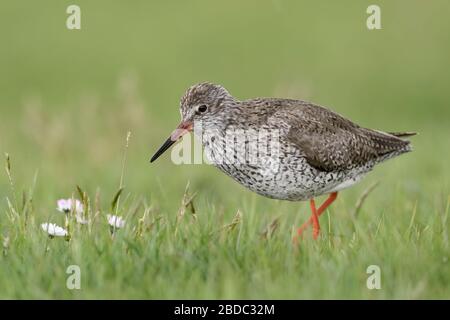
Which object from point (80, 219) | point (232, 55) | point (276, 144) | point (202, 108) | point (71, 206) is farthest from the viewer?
point (232, 55)

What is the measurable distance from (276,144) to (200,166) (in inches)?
214

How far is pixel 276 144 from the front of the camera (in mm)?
6344

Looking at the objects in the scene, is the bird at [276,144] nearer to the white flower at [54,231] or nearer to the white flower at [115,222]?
the white flower at [115,222]

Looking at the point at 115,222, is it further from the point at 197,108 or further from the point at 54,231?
the point at 197,108

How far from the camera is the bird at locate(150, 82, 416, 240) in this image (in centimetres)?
629

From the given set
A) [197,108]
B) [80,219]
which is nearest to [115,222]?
[80,219]

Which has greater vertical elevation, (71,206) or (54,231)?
(71,206)

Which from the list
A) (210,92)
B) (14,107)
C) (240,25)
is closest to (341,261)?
(210,92)

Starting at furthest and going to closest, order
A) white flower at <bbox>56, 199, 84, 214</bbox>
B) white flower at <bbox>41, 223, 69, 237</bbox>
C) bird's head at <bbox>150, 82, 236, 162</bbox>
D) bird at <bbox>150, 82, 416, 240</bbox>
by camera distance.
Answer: bird's head at <bbox>150, 82, 236, 162</bbox>
bird at <bbox>150, 82, 416, 240</bbox>
white flower at <bbox>56, 199, 84, 214</bbox>
white flower at <bbox>41, 223, 69, 237</bbox>

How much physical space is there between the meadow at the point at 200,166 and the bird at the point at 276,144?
322mm

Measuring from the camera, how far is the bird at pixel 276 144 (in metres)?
6.29

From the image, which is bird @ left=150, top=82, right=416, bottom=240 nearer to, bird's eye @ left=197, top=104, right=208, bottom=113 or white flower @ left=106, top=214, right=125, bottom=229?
bird's eye @ left=197, top=104, right=208, bottom=113

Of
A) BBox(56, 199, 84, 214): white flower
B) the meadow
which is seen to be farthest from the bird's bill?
BBox(56, 199, 84, 214): white flower

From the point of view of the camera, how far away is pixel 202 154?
278 inches
